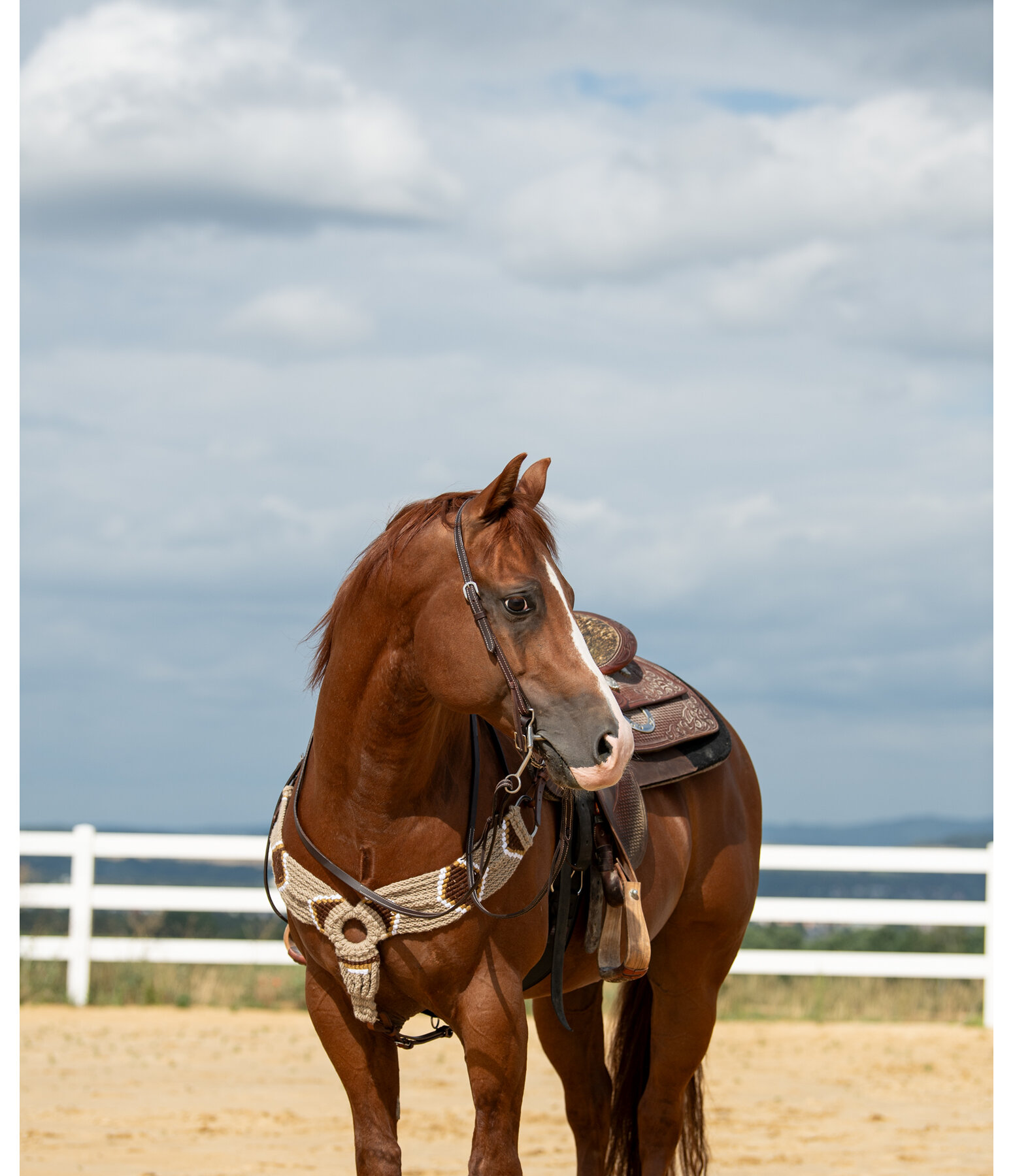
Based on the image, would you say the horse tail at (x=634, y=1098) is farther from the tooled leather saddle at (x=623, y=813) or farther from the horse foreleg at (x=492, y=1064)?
the horse foreleg at (x=492, y=1064)

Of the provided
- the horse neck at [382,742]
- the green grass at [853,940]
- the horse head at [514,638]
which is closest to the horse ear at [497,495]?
the horse head at [514,638]

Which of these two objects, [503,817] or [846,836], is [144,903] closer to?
[503,817]

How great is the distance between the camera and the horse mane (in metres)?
3.20

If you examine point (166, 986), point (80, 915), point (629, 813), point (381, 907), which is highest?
point (629, 813)

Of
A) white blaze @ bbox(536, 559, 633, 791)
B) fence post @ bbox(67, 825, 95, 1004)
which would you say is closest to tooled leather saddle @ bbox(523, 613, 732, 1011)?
white blaze @ bbox(536, 559, 633, 791)

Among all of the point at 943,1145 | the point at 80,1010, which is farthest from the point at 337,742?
the point at 80,1010

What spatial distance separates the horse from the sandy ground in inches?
90.6

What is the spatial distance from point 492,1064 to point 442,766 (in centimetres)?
74

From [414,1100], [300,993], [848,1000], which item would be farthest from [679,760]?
[848,1000]

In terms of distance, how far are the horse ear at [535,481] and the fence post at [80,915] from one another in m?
8.11

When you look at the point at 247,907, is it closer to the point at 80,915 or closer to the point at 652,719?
the point at 80,915

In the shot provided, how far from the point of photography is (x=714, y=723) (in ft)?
15.5

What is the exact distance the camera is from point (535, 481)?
3.46 m

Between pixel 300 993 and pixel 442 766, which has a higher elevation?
pixel 442 766
